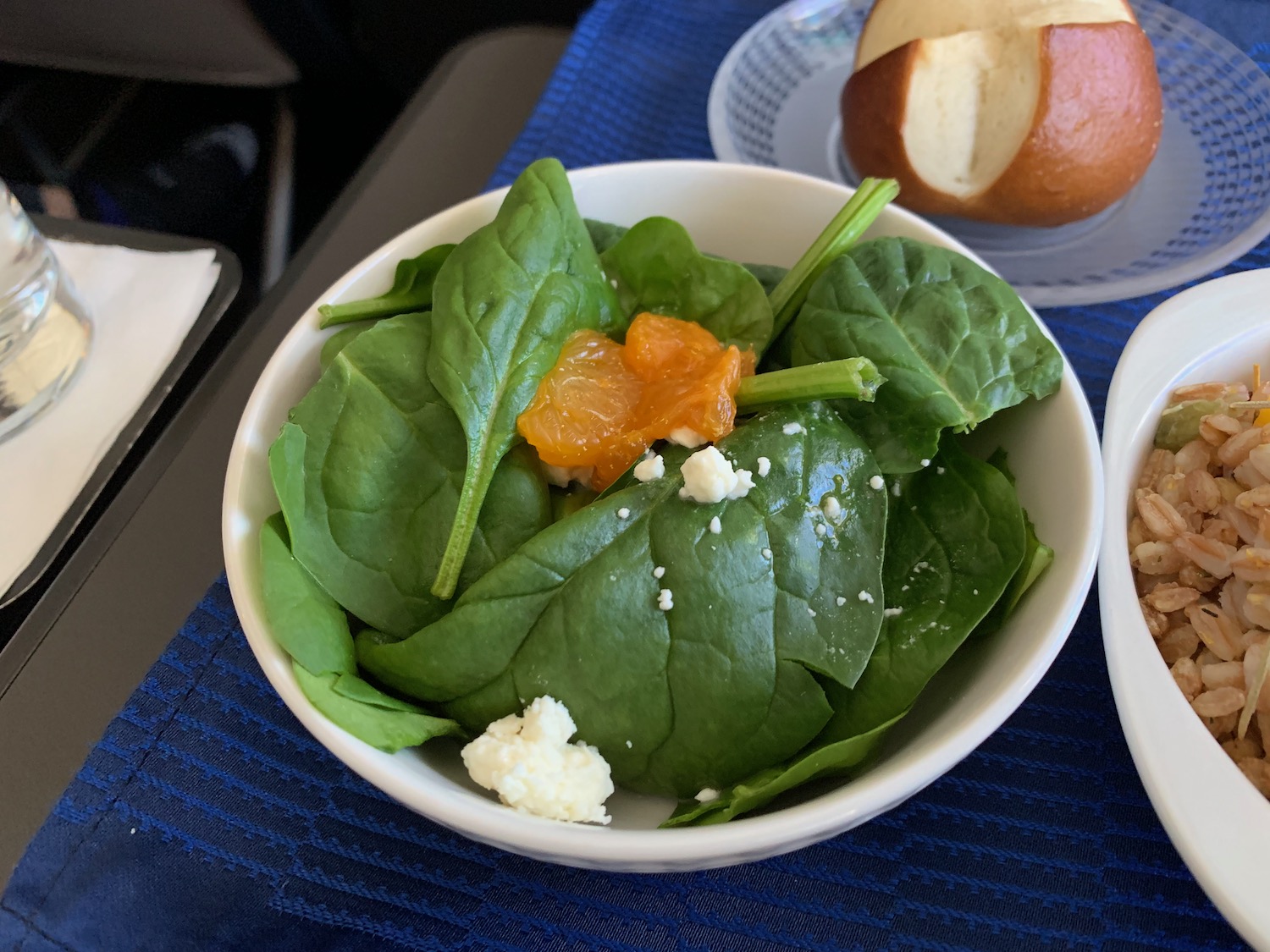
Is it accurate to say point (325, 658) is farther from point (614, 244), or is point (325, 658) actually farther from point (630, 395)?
point (614, 244)

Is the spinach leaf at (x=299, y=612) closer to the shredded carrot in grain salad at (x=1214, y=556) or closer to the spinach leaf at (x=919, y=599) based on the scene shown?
the spinach leaf at (x=919, y=599)

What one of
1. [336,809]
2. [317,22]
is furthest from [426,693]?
[317,22]

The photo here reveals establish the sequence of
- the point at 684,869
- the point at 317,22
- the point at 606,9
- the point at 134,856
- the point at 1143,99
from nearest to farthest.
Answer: the point at 684,869 → the point at 134,856 → the point at 1143,99 → the point at 606,9 → the point at 317,22

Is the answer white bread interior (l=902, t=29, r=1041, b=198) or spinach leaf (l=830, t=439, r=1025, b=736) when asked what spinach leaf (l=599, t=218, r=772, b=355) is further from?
white bread interior (l=902, t=29, r=1041, b=198)

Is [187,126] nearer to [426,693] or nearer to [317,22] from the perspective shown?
[317,22]

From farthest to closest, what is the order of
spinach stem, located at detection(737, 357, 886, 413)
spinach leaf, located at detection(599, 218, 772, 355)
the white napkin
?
the white napkin
spinach leaf, located at detection(599, 218, 772, 355)
spinach stem, located at detection(737, 357, 886, 413)

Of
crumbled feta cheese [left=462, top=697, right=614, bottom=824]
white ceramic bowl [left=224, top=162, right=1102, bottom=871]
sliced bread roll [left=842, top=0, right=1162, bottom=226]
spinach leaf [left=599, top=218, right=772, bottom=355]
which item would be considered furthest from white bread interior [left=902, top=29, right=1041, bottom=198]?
crumbled feta cheese [left=462, top=697, right=614, bottom=824]
